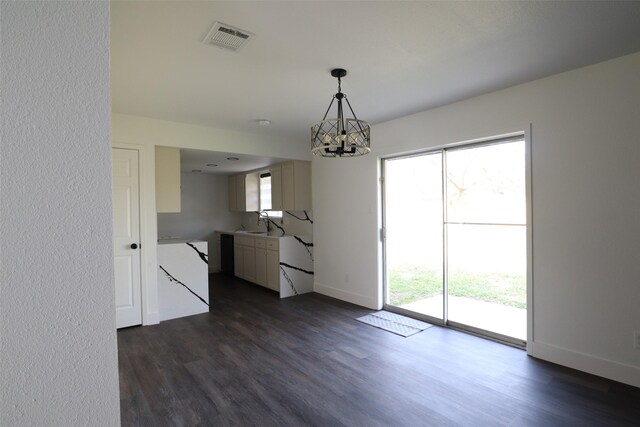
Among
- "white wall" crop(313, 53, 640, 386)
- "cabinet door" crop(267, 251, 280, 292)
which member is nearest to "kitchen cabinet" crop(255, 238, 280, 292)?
"cabinet door" crop(267, 251, 280, 292)

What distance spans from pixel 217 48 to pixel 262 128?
223 centimetres

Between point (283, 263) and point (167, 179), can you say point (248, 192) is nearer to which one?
point (283, 263)

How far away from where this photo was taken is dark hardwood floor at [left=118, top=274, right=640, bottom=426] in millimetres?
2209

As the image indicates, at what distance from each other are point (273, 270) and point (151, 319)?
75.8 inches

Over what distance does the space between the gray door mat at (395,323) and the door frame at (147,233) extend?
8.26 ft

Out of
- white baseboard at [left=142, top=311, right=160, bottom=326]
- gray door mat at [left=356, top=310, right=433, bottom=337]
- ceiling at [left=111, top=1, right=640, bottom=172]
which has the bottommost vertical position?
gray door mat at [left=356, top=310, right=433, bottom=337]

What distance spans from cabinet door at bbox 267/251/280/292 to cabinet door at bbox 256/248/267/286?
0.34ft

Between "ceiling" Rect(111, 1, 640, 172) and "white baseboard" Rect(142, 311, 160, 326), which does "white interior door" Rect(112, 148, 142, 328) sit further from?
"ceiling" Rect(111, 1, 640, 172)

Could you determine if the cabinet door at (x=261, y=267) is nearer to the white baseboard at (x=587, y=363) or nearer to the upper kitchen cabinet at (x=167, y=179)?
the upper kitchen cabinet at (x=167, y=179)

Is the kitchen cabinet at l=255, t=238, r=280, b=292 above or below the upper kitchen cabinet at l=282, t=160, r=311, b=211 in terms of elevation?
below

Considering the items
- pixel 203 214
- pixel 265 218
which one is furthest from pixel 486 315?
A: pixel 203 214

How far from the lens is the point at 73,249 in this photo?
1.91ft

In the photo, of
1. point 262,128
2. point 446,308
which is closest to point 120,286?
point 262,128

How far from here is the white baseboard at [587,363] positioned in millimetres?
2537
